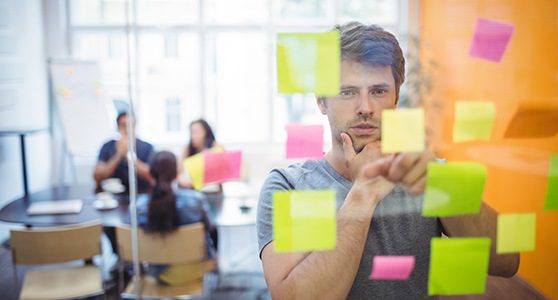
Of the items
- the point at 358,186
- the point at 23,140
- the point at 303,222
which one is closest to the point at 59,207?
the point at 23,140

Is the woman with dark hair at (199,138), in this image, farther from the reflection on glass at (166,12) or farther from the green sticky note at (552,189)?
the green sticky note at (552,189)

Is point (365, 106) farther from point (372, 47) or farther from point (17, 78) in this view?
point (17, 78)

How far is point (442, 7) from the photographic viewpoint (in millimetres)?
1007

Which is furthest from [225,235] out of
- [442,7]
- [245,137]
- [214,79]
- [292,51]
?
[442,7]

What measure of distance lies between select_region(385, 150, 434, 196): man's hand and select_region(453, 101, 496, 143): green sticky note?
3.8 inches

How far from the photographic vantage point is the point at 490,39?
99 centimetres

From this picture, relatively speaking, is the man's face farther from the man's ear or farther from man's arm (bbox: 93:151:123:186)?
man's arm (bbox: 93:151:123:186)

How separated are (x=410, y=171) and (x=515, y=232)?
0.32m

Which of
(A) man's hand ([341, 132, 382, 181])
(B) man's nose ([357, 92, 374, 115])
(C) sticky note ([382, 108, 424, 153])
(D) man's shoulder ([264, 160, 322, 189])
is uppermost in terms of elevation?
(B) man's nose ([357, 92, 374, 115])

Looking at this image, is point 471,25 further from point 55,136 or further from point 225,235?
point 55,136

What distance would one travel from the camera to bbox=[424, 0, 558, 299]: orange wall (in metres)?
0.98

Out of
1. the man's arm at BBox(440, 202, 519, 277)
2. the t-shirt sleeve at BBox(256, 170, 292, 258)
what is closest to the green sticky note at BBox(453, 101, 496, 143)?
the man's arm at BBox(440, 202, 519, 277)

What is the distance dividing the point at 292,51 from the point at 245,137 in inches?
9.0

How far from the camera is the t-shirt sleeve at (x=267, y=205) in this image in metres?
0.94
